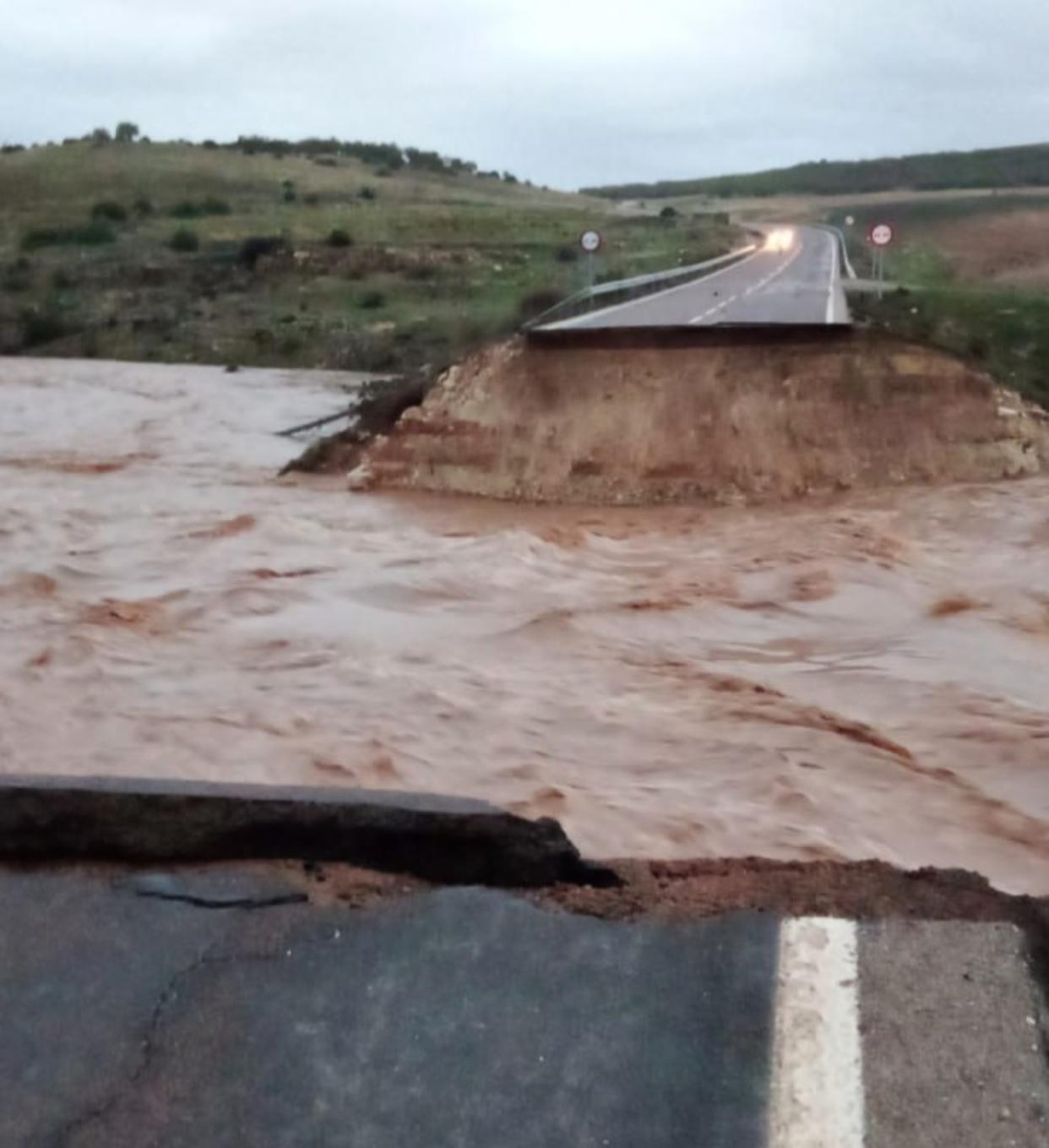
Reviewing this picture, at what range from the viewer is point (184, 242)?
5025 centimetres

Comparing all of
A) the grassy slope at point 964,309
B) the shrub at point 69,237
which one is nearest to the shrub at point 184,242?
the shrub at point 69,237

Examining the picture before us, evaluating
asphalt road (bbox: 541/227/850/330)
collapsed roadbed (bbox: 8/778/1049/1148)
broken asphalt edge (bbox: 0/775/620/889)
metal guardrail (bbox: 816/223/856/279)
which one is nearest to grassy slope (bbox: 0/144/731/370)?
asphalt road (bbox: 541/227/850/330)

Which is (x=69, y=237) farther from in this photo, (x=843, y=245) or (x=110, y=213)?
(x=843, y=245)

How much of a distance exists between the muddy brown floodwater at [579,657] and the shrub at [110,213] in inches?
Result: 1726

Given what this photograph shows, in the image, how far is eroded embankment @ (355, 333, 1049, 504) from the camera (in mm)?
17125

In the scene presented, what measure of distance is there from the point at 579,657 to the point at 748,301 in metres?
19.8

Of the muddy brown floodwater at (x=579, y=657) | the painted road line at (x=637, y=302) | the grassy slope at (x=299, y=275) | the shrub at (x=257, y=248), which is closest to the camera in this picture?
the muddy brown floodwater at (x=579, y=657)

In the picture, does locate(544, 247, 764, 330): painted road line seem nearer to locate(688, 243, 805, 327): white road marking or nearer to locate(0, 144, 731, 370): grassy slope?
locate(0, 144, 731, 370): grassy slope

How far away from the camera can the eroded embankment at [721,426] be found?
1712 cm

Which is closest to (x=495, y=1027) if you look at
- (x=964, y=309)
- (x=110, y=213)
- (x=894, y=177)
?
(x=964, y=309)

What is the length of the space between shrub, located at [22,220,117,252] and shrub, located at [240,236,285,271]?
7.76 meters

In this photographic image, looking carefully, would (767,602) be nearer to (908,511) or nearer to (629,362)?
(908,511)

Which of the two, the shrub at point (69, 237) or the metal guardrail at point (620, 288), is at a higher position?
the shrub at point (69, 237)

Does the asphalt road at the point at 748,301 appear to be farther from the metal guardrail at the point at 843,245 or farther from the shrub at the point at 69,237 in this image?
the shrub at the point at 69,237
